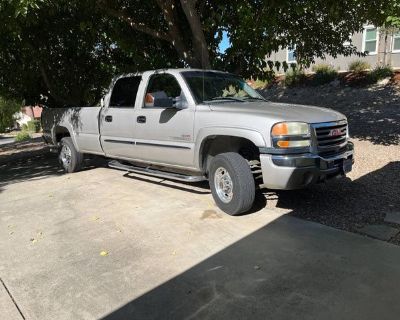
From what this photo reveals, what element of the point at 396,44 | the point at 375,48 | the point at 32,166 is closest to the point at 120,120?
the point at 32,166

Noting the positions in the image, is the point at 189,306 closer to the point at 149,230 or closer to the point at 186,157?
the point at 149,230

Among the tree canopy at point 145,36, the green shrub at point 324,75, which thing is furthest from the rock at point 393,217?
the green shrub at point 324,75

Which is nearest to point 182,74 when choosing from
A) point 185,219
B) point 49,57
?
point 185,219

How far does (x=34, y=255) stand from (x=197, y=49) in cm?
563

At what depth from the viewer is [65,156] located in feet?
28.0

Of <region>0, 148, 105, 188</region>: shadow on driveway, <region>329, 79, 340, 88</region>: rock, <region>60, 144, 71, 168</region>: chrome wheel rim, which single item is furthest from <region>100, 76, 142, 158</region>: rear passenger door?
<region>329, 79, 340, 88</region>: rock

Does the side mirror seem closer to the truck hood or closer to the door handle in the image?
the door handle

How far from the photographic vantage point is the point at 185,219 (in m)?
5.17

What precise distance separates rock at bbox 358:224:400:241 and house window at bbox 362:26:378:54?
1746 centimetres

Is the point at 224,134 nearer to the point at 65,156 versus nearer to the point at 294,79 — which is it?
the point at 65,156

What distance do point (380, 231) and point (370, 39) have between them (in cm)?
1822

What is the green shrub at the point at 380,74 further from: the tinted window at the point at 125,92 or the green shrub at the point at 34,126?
the green shrub at the point at 34,126

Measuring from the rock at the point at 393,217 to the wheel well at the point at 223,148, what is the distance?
1667 mm

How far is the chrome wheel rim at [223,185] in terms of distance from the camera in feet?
16.8
